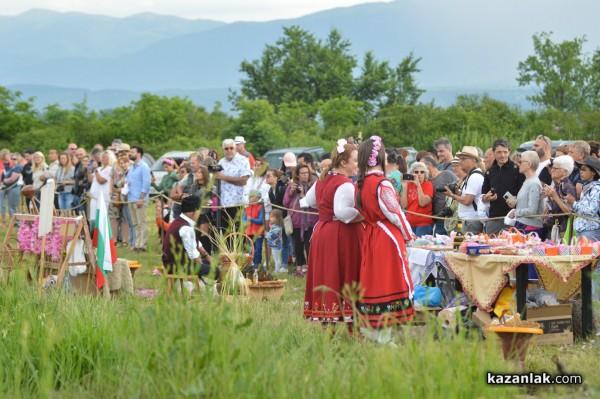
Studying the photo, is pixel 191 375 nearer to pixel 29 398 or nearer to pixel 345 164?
Result: pixel 29 398

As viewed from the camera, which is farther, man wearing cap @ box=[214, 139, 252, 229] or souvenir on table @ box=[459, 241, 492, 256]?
man wearing cap @ box=[214, 139, 252, 229]

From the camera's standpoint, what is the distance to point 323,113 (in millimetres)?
52000

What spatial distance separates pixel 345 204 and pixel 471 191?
351 centimetres

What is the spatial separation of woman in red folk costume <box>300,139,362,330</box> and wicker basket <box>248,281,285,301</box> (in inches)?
101

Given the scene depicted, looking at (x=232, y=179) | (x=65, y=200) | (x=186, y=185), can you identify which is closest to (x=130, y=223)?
(x=186, y=185)

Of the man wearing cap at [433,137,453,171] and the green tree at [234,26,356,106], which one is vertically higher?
the green tree at [234,26,356,106]

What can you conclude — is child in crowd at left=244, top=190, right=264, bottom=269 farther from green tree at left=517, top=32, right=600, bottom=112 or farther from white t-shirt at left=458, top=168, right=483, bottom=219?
green tree at left=517, top=32, right=600, bottom=112

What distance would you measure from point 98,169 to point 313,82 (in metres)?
55.8

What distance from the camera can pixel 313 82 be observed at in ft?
242

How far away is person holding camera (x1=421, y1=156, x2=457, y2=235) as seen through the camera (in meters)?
12.1

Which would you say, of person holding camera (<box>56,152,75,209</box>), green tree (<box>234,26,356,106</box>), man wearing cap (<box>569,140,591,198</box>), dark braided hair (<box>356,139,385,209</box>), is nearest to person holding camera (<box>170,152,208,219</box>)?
person holding camera (<box>56,152,75,209</box>)

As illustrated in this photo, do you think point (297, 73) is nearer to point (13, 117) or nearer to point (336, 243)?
point (13, 117)

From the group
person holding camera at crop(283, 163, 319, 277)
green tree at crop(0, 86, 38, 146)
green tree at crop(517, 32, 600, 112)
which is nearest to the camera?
person holding camera at crop(283, 163, 319, 277)

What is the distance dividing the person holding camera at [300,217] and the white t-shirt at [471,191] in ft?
8.86
